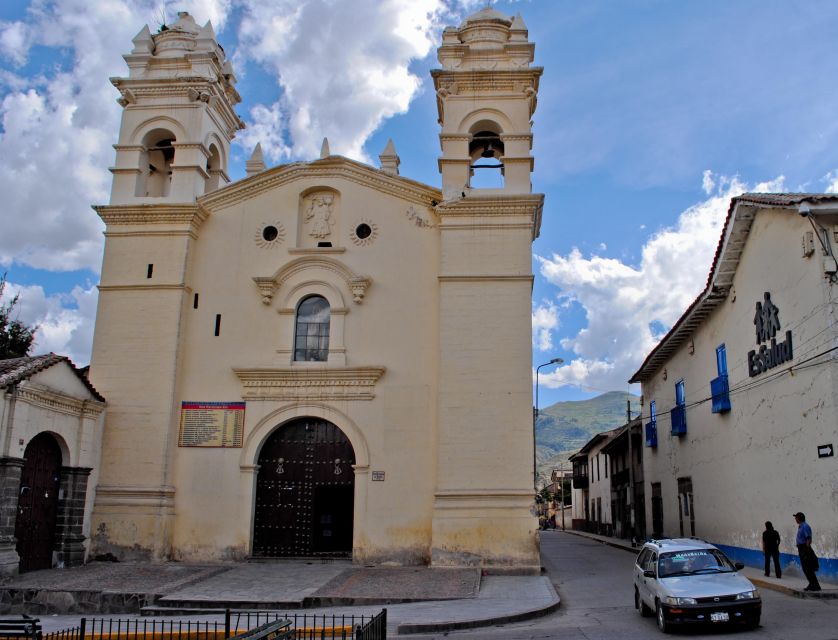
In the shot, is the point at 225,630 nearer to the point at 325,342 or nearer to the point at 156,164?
the point at 325,342

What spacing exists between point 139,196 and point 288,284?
4.97 meters

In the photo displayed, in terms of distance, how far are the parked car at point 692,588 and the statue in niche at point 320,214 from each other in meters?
11.9

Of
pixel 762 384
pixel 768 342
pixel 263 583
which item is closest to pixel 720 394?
pixel 762 384

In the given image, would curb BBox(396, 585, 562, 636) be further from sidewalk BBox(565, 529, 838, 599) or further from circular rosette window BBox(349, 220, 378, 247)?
circular rosette window BBox(349, 220, 378, 247)

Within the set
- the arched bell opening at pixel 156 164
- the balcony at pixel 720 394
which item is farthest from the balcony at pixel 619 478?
the arched bell opening at pixel 156 164

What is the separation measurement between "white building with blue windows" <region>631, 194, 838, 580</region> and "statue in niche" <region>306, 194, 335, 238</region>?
32.6 ft

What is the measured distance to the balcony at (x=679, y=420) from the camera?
85.6 feet

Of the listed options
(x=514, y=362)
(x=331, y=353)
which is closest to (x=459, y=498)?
(x=514, y=362)

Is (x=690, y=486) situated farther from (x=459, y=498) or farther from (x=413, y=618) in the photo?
(x=413, y=618)

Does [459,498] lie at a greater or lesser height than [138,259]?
lesser

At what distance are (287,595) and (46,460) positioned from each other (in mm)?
7267

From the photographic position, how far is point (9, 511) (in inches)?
630

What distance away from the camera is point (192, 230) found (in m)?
21.0

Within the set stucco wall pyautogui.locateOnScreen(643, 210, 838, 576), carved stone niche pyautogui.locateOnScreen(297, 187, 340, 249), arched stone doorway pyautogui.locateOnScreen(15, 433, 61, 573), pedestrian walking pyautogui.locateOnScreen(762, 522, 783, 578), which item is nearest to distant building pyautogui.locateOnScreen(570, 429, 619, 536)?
stucco wall pyautogui.locateOnScreen(643, 210, 838, 576)
